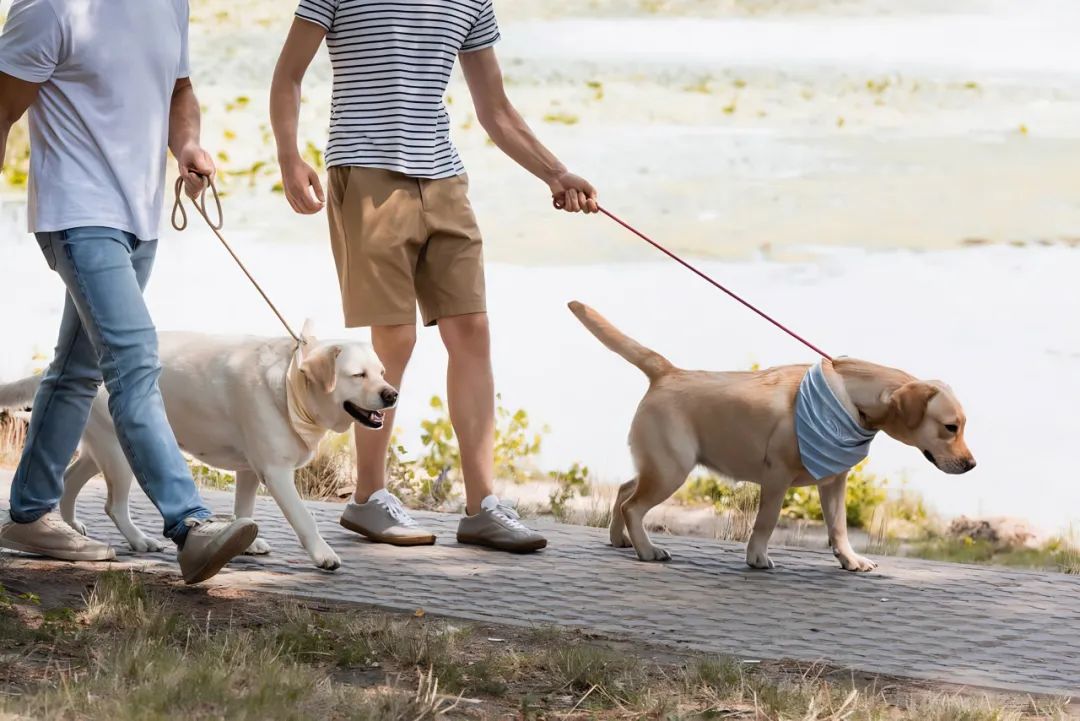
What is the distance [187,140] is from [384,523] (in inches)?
69.8

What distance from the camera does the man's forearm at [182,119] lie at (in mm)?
4617

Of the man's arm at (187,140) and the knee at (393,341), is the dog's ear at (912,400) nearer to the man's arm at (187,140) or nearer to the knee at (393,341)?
the knee at (393,341)

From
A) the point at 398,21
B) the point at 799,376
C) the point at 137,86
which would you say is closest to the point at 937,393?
the point at 799,376

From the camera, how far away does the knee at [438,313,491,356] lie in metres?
5.59

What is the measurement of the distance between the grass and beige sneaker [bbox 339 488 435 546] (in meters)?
1.17

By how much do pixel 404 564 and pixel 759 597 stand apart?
1279 millimetres

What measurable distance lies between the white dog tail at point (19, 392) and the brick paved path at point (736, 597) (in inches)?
26.0

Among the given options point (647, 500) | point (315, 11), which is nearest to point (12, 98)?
point (315, 11)

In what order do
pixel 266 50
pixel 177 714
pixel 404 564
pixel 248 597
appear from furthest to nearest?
pixel 266 50, pixel 404 564, pixel 248 597, pixel 177 714

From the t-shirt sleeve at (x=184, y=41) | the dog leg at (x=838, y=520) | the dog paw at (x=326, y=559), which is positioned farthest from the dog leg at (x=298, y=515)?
the dog leg at (x=838, y=520)

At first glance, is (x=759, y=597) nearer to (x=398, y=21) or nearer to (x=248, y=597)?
(x=248, y=597)

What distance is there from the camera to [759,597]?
196 inches

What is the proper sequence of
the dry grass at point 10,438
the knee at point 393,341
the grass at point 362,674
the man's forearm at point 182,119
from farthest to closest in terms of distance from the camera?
the dry grass at point 10,438
the knee at point 393,341
the man's forearm at point 182,119
the grass at point 362,674

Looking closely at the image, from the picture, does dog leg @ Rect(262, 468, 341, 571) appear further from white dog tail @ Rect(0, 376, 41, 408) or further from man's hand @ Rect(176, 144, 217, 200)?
man's hand @ Rect(176, 144, 217, 200)
